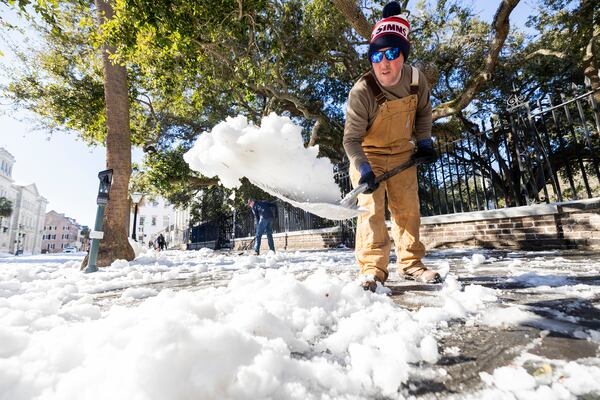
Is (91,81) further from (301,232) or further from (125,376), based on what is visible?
(125,376)

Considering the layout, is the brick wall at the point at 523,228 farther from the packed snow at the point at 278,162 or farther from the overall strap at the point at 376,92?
the packed snow at the point at 278,162

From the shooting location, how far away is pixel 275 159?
2.42m

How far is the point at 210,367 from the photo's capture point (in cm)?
89

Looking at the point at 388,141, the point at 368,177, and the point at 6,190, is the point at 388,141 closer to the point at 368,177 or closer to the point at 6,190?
the point at 368,177

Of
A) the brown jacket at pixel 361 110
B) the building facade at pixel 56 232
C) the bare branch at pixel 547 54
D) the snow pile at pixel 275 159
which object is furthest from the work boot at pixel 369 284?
the building facade at pixel 56 232

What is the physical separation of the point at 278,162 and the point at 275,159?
33 millimetres

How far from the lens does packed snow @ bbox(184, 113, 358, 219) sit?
2.40 metres

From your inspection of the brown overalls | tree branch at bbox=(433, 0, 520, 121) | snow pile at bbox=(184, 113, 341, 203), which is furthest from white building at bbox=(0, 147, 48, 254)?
the brown overalls

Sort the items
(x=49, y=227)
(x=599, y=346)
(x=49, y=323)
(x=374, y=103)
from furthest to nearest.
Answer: (x=49, y=227)
(x=374, y=103)
(x=49, y=323)
(x=599, y=346)

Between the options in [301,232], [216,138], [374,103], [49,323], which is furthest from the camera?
[301,232]

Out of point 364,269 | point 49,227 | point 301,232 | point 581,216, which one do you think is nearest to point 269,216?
point 301,232

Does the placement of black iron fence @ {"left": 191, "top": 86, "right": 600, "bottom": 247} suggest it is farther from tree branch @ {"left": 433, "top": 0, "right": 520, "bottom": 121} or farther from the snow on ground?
the snow on ground

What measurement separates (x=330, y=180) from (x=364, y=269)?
81 centimetres

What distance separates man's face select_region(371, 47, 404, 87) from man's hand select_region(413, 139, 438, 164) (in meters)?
0.62
